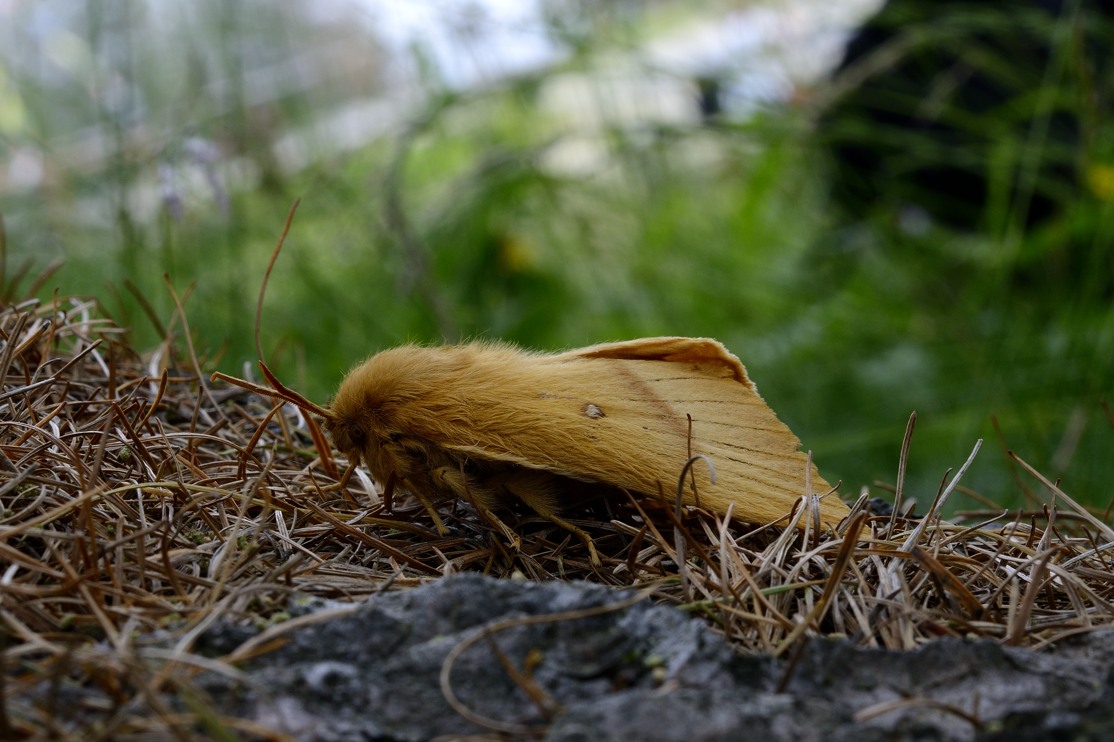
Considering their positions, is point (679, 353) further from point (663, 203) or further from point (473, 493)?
point (663, 203)

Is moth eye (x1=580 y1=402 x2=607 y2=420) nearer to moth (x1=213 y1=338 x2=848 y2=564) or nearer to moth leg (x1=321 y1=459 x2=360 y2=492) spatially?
moth (x1=213 y1=338 x2=848 y2=564)

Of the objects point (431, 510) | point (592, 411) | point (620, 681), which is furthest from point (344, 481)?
point (620, 681)

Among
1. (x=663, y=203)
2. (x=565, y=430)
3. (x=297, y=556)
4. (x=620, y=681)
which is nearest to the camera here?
(x=620, y=681)

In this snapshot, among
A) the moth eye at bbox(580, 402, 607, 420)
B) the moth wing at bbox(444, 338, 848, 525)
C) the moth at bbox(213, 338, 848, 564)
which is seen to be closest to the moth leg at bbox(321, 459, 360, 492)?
the moth at bbox(213, 338, 848, 564)

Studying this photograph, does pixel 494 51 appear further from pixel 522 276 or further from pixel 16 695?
pixel 16 695

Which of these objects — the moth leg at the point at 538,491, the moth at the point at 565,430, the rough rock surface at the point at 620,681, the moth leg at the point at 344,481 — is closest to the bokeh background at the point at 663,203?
the moth leg at the point at 344,481

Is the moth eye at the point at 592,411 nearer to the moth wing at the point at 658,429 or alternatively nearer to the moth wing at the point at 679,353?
the moth wing at the point at 658,429

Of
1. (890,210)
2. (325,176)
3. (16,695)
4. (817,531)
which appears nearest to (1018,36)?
(890,210)
